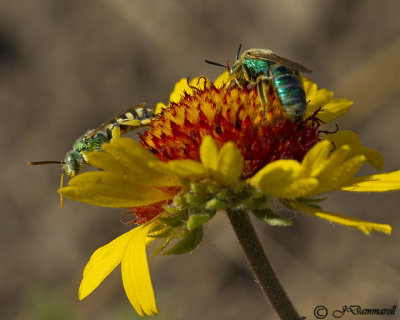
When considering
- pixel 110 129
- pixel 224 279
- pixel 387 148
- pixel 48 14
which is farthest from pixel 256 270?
pixel 48 14

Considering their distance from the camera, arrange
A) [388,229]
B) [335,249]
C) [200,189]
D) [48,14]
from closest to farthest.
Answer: [388,229]
[200,189]
[335,249]
[48,14]

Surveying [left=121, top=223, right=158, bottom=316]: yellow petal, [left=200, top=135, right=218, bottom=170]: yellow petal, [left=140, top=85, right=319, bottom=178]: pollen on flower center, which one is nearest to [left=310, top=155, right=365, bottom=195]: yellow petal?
[left=140, top=85, right=319, bottom=178]: pollen on flower center

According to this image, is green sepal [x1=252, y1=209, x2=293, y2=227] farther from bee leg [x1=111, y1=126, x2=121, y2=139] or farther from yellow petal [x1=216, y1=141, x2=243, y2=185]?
bee leg [x1=111, y1=126, x2=121, y2=139]

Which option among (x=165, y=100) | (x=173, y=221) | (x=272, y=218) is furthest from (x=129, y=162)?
(x=165, y=100)

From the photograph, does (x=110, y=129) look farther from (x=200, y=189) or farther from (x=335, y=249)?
(x=335, y=249)

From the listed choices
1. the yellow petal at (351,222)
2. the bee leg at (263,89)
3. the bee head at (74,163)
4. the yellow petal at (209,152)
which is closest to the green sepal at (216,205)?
the yellow petal at (209,152)

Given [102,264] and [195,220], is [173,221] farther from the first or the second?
[102,264]
